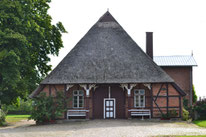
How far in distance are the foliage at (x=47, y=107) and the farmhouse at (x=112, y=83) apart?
0.78 m

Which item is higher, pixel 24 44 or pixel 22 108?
pixel 24 44

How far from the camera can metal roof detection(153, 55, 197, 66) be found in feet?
131

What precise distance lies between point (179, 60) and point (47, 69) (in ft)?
53.1

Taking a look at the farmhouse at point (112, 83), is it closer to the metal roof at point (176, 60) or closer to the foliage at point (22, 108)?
the metal roof at point (176, 60)

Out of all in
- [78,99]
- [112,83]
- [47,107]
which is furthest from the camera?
[78,99]

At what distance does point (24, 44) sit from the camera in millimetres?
29328

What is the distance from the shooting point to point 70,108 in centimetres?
2938

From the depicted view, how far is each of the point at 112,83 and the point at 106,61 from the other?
8.34 feet

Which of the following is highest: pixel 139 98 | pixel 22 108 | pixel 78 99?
pixel 139 98

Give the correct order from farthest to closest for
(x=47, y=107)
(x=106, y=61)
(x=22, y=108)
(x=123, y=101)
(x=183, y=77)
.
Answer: (x=22, y=108) < (x=183, y=77) < (x=106, y=61) < (x=123, y=101) < (x=47, y=107)

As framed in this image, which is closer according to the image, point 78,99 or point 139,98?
point 139,98

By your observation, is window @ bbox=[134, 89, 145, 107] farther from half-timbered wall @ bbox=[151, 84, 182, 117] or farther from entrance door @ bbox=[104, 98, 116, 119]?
entrance door @ bbox=[104, 98, 116, 119]

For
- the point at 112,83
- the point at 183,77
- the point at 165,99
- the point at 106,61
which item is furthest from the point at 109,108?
the point at 183,77

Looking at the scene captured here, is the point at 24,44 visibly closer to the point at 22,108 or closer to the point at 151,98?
the point at 151,98
